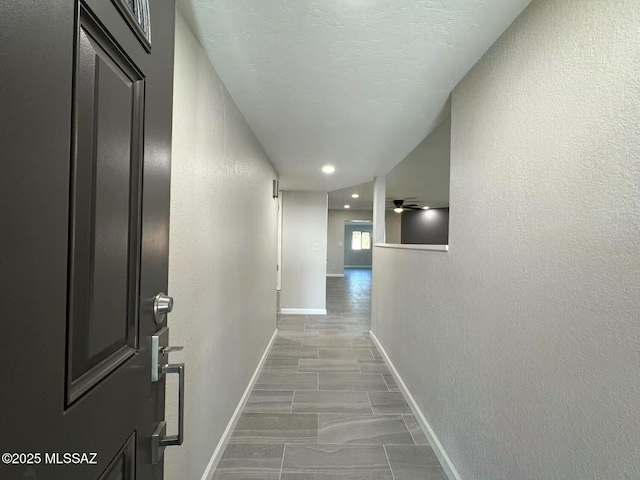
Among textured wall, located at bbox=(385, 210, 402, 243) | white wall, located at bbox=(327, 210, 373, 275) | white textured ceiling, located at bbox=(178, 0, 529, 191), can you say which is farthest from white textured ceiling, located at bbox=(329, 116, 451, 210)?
white wall, located at bbox=(327, 210, 373, 275)

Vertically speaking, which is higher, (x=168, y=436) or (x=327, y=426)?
(x=168, y=436)

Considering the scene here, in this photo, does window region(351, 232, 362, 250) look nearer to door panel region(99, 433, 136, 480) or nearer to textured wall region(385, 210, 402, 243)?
textured wall region(385, 210, 402, 243)

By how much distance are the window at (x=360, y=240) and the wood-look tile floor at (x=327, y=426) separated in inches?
510

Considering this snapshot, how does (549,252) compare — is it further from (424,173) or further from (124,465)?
(424,173)

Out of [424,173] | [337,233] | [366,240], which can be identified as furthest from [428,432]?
[366,240]

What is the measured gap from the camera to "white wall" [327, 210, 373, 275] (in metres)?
11.9

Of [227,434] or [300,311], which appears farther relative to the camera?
[300,311]

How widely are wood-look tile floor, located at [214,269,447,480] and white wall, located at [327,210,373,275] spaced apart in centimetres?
820

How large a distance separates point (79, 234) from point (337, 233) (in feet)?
37.8

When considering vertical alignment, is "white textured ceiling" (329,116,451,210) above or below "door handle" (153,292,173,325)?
above

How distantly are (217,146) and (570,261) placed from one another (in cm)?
160

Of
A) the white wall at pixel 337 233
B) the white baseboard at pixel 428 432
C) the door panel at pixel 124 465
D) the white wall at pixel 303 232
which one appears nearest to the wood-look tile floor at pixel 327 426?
the white baseboard at pixel 428 432

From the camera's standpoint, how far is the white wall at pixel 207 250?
126cm

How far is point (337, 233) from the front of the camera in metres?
11.9
